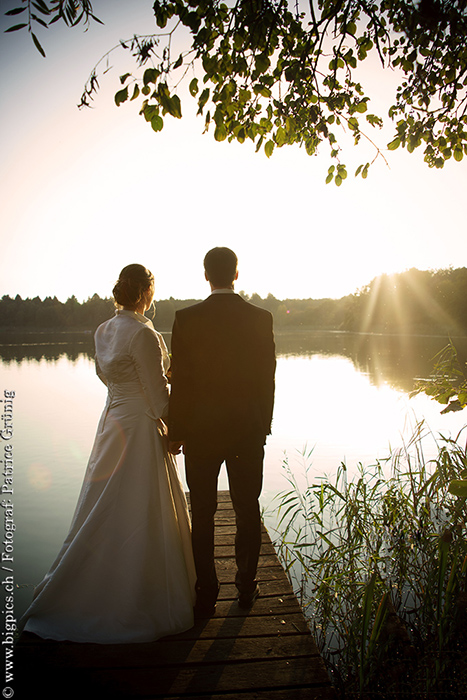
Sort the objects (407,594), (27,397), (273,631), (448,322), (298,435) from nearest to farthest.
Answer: (273,631) < (407,594) < (298,435) < (27,397) < (448,322)

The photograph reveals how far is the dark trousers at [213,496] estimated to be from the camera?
96.0 inches

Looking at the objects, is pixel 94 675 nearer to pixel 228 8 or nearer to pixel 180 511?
pixel 180 511

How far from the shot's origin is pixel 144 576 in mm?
2322

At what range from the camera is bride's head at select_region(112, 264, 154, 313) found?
2.62m

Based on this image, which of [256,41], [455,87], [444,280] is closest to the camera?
[256,41]

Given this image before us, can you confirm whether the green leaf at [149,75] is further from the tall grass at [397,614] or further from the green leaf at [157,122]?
the tall grass at [397,614]

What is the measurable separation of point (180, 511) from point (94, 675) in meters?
0.85

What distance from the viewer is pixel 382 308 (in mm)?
63469

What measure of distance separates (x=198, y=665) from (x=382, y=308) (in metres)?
65.4

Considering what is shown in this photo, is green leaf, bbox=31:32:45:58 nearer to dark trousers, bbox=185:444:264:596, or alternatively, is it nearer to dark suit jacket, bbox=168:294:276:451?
dark suit jacket, bbox=168:294:276:451

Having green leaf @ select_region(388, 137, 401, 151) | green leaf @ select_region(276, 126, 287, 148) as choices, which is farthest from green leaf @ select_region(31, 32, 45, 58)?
green leaf @ select_region(388, 137, 401, 151)

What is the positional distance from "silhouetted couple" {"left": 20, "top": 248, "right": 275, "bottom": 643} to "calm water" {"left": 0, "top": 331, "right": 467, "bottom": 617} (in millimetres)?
2116

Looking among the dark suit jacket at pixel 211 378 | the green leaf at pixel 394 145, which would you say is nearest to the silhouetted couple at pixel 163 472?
the dark suit jacket at pixel 211 378

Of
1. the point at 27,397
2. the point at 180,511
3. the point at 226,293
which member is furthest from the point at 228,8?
the point at 27,397
